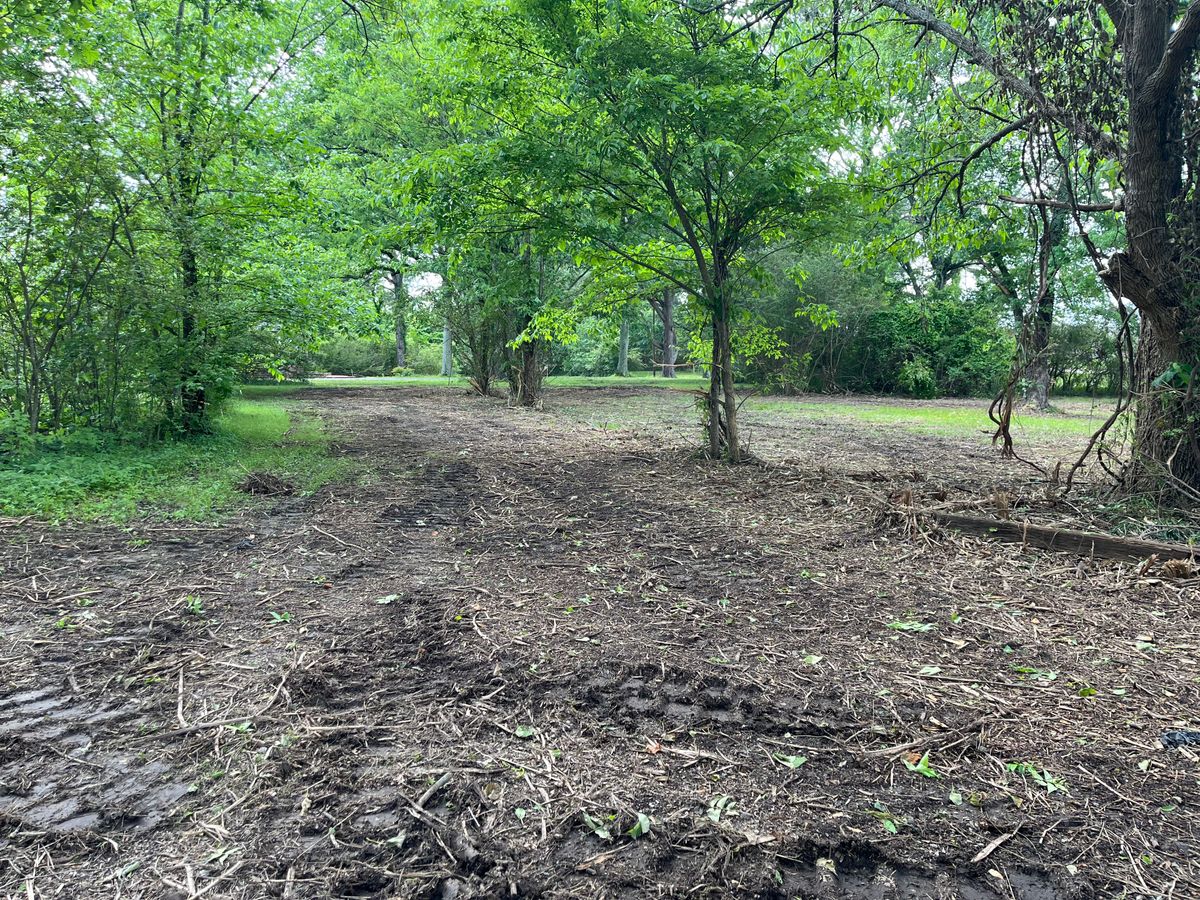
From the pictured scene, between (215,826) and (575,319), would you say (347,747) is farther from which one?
(575,319)

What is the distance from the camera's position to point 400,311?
21.9 m

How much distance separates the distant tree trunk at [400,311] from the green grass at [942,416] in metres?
10.9

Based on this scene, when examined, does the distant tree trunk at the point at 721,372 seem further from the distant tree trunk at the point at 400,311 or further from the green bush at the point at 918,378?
the green bush at the point at 918,378

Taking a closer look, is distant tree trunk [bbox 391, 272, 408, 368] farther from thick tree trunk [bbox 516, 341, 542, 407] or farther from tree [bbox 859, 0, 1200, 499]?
tree [bbox 859, 0, 1200, 499]

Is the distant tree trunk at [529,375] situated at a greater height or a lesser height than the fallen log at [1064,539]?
greater

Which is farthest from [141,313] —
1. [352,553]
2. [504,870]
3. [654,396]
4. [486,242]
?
[654,396]

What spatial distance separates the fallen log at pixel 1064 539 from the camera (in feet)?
14.9

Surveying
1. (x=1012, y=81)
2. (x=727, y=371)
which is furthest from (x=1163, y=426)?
(x=727, y=371)

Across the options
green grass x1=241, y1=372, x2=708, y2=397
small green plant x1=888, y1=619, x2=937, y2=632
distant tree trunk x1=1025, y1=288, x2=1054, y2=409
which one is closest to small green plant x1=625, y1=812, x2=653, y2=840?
small green plant x1=888, y1=619, x2=937, y2=632

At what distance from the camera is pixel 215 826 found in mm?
2061

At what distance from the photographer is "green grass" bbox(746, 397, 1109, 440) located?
1302cm

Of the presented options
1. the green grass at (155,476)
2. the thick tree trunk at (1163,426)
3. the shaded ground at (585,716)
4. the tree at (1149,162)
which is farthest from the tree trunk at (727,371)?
the green grass at (155,476)

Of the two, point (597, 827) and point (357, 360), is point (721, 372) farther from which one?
point (357, 360)

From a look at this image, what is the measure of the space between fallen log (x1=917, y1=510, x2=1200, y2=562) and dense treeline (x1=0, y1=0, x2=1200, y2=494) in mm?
1082
